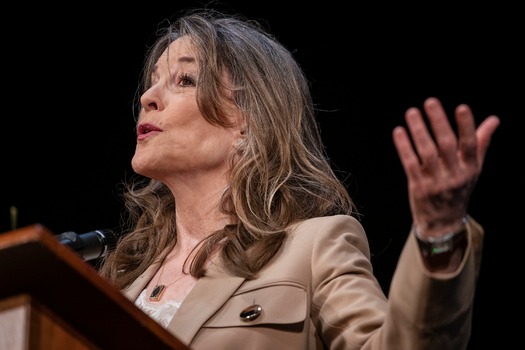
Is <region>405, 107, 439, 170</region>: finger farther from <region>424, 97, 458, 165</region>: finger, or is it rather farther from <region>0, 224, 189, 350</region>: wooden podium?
<region>0, 224, 189, 350</region>: wooden podium

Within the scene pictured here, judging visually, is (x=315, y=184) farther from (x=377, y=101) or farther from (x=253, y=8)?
(x=253, y=8)

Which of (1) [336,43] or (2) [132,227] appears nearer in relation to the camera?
(2) [132,227]

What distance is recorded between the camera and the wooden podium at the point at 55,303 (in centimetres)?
138

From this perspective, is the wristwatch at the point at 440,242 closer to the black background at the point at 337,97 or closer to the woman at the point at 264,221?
the woman at the point at 264,221

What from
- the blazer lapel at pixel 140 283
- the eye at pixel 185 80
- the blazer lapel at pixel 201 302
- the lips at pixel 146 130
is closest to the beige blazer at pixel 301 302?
the blazer lapel at pixel 201 302

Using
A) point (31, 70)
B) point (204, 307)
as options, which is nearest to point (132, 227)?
point (204, 307)

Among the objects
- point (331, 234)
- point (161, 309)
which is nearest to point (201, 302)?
point (161, 309)

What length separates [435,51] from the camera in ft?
11.3

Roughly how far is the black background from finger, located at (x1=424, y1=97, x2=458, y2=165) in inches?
72.8

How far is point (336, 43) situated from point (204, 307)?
1.68 metres

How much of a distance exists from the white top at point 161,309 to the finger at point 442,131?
1038 mm

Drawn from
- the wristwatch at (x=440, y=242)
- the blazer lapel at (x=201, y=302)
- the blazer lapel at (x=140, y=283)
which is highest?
the wristwatch at (x=440, y=242)

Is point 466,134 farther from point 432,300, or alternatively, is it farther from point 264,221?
point 264,221

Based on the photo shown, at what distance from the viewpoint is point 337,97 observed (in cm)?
362
